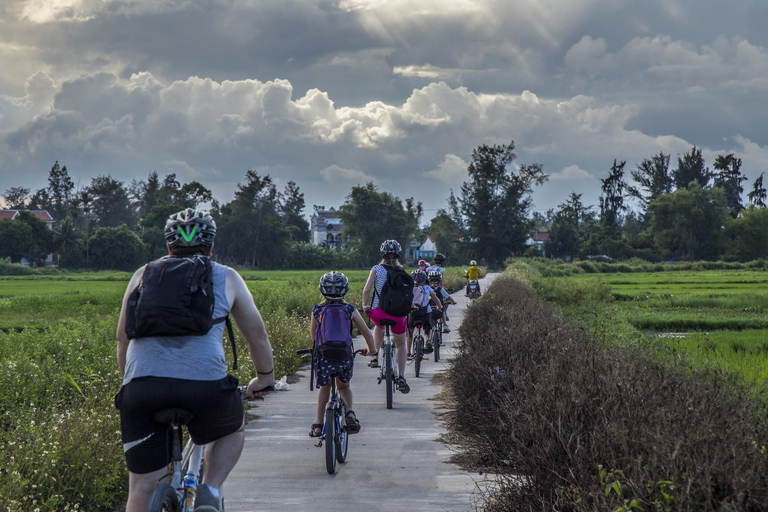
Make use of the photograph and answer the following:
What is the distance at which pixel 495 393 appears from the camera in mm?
7000

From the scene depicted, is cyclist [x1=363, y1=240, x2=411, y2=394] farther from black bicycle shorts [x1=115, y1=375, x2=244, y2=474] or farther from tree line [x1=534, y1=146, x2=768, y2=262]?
tree line [x1=534, y1=146, x2=768, y2=262]

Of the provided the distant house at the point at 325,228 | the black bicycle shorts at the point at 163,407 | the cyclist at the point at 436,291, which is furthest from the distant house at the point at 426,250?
the black bicycle shorts at the point at 163,407

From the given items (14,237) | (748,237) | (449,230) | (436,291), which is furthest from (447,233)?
(436,291)

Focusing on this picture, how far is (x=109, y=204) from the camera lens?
12681 centimetres

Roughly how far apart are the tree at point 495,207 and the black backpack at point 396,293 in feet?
304

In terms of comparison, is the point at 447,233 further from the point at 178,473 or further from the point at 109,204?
the point at 178,473

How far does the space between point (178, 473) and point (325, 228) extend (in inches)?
6725

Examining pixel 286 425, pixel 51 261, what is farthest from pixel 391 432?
pixel 51 261

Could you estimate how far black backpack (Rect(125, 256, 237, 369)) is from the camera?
9.97 ft

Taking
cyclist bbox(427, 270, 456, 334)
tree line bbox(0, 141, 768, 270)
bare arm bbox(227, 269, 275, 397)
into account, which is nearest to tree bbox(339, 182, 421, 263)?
tree line bbox(0, 141, 768, 270)

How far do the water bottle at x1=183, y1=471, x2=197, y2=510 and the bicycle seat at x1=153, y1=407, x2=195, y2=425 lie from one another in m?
0.38

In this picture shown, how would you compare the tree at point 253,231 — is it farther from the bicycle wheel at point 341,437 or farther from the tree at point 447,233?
the bicycle wheel at point 341,437

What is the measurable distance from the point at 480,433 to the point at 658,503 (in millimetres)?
4047

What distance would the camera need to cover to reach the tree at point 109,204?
12675cm
